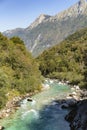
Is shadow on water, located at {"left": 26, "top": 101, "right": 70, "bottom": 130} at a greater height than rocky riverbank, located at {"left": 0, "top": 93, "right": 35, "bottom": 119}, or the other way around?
rocky riverbank, located at {"left": 0, "top": 93, "right": 35, "bottom": 119}

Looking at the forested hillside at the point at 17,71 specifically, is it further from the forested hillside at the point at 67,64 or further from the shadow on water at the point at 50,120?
the forested hillside at the point at 67,64

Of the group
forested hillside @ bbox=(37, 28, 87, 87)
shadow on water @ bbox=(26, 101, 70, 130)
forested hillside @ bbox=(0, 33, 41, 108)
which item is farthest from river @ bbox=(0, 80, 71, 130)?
forested hillside @ bbox=(37, 28, 87, 87)

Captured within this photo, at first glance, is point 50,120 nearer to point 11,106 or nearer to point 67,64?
point 11,106

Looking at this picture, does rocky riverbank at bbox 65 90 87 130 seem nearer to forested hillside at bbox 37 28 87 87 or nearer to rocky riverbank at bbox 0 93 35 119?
rocky riverbank at bbox 0 93 35 119

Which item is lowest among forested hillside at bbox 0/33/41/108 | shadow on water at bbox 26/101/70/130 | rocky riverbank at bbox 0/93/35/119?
shadow on water at bbox 26/101/70/130

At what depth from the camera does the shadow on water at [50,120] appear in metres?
46.4

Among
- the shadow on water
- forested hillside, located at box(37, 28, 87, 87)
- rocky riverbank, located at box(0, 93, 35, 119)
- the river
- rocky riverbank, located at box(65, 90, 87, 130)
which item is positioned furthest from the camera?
forested hillside, located at box(37, 28, 87, 87)

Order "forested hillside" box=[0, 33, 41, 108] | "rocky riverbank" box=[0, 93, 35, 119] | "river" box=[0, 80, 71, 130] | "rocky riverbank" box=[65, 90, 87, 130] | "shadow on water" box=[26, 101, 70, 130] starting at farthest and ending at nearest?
1. "forested hillside" box=[0, 33, 41, 108]
2. "rocky riverbank" box=[0, 93, 35, 119]
3. "river" box=[0, 80, 71, 130]
4. "shadow on water" box=[26, 101, 70, 130]
5. "rocky riverbank" box=[65, 90, 87, 130]

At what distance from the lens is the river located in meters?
47.0

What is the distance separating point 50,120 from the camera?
50656mm

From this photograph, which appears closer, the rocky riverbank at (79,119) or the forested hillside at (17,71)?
the rocky riverbank at (79,119)

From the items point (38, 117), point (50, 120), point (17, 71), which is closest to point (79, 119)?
point (50, 120)

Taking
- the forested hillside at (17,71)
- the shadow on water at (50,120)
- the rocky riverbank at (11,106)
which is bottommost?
the shadow on water at (50,120)

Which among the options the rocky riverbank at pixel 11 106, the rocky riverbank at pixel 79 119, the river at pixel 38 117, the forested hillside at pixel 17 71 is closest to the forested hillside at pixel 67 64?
the forested hillside at pixel 17 71
